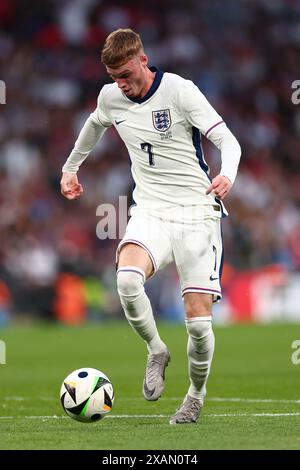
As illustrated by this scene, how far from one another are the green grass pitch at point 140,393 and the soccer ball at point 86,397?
0.35ft

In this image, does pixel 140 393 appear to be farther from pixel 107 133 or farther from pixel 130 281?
pixel 107 133

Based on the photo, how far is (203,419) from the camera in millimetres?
7492

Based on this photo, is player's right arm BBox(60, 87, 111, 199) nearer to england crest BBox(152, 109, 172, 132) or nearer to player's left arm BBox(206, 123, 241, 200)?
england crest BBox(152, 109, 172, 132)

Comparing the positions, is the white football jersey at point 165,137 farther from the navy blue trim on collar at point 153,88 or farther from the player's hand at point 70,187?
the player's hand at point 70,187

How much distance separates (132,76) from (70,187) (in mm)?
1057

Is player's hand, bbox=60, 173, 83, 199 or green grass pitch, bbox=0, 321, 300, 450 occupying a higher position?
player's hand, bbox=60, 173, 83, 199

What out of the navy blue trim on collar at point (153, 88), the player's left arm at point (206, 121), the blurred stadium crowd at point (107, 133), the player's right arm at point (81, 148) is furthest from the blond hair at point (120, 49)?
the blurred stadium crowd at point (107, 133)

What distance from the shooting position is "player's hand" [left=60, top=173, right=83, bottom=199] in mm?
7801

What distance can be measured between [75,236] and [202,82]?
5.00 meters

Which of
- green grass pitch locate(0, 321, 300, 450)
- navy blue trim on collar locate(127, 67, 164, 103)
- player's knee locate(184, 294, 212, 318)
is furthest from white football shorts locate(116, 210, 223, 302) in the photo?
green grass pitch locate(0, 321, 300, 450)

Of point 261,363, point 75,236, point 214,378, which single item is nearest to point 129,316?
point 214,378

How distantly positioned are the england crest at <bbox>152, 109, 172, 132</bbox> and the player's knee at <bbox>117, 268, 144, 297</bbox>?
1.00m

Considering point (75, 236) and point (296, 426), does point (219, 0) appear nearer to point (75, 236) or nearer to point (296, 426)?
point (75, 236)

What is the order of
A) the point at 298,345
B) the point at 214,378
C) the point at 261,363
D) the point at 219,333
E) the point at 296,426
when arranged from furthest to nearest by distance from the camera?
the point at 219,333, the point at 298,345, the point at 261,363, the point at 214,378, the point at 296,426
